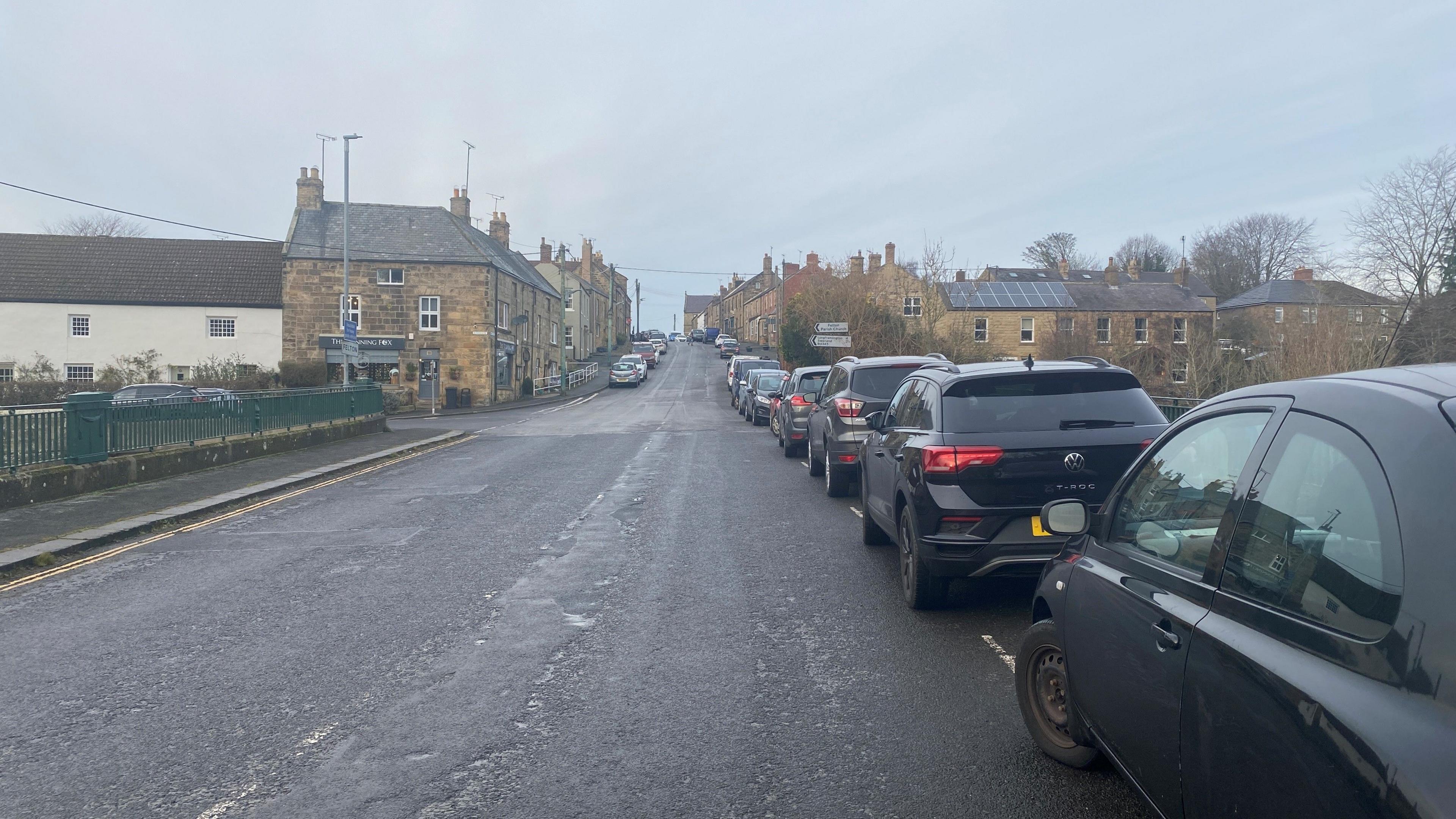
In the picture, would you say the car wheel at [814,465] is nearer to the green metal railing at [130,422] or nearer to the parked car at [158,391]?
the green metal railing at [130,422]

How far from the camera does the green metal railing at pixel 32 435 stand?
11117mm

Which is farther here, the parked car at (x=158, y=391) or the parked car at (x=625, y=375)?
the parked car at (x=625, y=375)

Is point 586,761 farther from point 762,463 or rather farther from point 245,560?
point 762,463

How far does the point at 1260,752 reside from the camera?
7.72 ft

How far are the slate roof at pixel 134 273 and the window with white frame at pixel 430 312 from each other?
6.72m

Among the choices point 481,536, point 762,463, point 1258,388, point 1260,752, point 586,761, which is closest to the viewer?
point 1260,752

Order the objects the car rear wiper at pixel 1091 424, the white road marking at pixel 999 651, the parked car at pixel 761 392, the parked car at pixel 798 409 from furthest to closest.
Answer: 1. the parked car at pixel 761 392
2. the parked car at pixel 798 409
3. the car rear wiper at pixel 1091 424
4. the white road marking at pixel 999 651

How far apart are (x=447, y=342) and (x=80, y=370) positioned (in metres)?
16.5

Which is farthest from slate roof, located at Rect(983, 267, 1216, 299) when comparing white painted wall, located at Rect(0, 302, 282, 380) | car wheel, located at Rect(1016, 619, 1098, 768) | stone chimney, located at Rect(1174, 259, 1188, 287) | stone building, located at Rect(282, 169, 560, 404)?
car wheel, located at Rect(1016, 619, 1098, 768)

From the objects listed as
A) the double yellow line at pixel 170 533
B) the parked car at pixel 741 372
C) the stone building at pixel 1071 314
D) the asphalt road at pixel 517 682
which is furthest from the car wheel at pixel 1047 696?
the stone building at pixel 1071 314

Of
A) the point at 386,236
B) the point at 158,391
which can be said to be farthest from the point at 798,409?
the point at 386,236

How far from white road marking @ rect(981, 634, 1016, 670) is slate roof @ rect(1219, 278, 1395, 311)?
2352 centimetres

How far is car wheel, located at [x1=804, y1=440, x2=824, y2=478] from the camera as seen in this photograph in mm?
15016

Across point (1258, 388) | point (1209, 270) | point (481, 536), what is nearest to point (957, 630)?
point (1258, 388)
